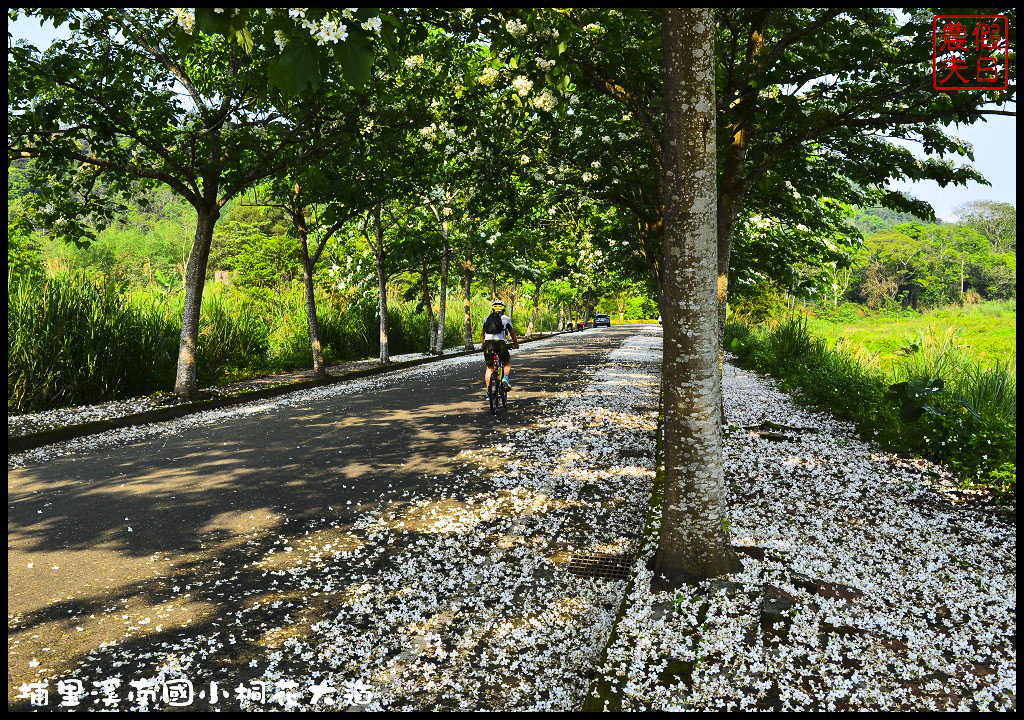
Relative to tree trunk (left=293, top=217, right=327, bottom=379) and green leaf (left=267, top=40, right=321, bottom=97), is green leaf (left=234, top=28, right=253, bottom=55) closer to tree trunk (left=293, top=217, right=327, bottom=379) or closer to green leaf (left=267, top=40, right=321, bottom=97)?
green leaf (left=267, top=40, right=321, bottom=97)

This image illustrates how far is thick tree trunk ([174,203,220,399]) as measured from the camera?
1336 centimetres

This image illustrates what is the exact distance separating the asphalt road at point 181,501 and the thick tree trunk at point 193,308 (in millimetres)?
2303

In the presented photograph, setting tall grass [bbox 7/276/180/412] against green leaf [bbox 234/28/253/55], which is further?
tall grass [bbox 7/276/180/412]

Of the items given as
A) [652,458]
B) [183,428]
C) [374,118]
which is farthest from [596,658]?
[374,118]

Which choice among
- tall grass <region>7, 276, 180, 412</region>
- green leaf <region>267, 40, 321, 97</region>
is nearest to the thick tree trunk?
tall grass <region>7, 276, 180, 412</region>

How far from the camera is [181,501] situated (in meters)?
6.57

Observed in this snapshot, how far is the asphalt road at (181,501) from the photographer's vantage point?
164 inches

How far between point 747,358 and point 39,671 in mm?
20229

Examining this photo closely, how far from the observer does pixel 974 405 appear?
8.05 m

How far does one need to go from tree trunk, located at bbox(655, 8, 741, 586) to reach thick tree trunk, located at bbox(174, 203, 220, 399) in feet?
38.3

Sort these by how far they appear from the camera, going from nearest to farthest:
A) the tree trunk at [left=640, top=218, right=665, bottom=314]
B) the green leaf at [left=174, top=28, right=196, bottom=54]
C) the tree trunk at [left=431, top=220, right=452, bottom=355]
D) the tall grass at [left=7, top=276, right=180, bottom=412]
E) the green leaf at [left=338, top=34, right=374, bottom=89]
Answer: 1. the green leaf at [left=338, top=34, right=374, bottom=89]
2. the green leaf at [left=174, top=28, right=196, bottom=54]
3. the tall grass at [left=7, top=276, right=180, bottom=412]
4. the tree trunk at [left=640, top=218, right=665, bottom=314]
5. the tree trunk at [left=431, top=220, right=452, bottom=355]

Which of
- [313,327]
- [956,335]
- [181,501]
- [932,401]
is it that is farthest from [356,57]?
[313,327]

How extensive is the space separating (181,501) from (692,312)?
5.58 m

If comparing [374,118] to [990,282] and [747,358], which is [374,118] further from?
[990,282]
